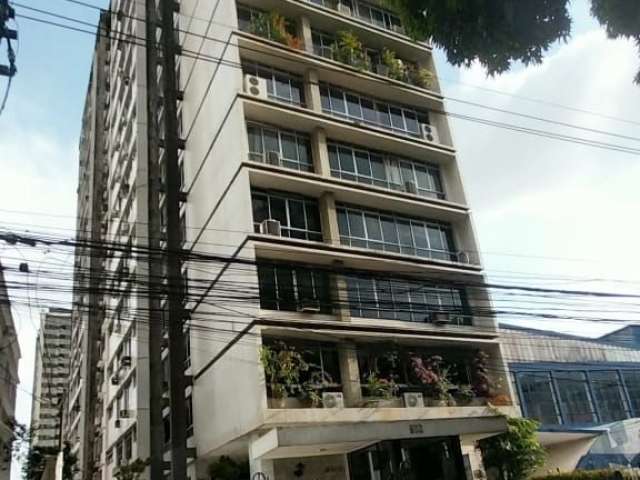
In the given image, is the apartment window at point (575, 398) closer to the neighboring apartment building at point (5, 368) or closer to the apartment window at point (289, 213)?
the apartment window at point (289, 213)

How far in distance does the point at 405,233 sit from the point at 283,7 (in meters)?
9.48

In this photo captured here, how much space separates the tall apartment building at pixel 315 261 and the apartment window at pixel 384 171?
0.24ft

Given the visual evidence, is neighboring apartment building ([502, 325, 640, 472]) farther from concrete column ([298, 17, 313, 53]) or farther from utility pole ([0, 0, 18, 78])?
utility pole ([0, 0, 18, 78])

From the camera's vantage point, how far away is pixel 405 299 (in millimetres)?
20766

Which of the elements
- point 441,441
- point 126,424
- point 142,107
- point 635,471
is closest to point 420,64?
point 142,107

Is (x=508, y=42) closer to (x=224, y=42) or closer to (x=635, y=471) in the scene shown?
(x=224, y=42)

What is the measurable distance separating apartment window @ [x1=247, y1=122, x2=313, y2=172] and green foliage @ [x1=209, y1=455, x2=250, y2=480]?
9.42 m

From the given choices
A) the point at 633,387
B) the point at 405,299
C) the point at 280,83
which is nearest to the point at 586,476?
the point at 405,299

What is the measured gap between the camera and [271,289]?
59.2ft

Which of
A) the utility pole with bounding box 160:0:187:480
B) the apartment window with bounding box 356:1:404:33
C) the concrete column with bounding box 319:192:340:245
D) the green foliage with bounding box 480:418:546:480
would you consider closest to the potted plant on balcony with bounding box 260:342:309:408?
the utility pole with bounding box 160:0:187:480

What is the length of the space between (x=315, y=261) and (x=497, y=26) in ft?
41.7

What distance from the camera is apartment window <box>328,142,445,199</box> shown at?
2186 cm

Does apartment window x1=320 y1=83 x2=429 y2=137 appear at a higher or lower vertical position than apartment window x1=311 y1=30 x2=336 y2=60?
lower

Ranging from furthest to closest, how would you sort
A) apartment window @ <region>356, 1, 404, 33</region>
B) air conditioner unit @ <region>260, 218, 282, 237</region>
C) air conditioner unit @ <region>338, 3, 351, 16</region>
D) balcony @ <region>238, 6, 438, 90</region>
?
1. apartment window @ <region>356, 1, 404, 33</region>
2. air conditioner unit @ <region>338, 3, 351, 16</region>
3. balcony @ <region>238, 6, 438, 90</region>
4. air conditioner unit @ <region>260, 218, 282, 237</region>
